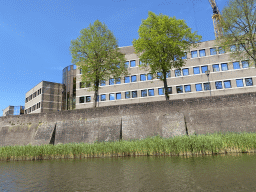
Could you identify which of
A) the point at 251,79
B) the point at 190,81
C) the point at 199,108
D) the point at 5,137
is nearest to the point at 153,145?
the point at 199,108

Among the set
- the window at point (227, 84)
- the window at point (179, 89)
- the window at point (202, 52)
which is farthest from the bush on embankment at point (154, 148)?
the window at point (202, 52)

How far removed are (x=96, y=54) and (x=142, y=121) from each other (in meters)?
14.2

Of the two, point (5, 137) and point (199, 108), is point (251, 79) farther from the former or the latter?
point (5, 137)

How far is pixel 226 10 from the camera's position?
2302cm

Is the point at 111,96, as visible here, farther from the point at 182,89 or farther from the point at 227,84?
the point at 227,84

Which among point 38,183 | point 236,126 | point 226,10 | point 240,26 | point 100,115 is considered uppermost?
point 226,10

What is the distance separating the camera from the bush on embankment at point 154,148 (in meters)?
12.2

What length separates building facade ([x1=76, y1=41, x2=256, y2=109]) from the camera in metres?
38.7

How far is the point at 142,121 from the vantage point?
19.0 meters

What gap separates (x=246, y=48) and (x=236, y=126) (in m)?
11.8

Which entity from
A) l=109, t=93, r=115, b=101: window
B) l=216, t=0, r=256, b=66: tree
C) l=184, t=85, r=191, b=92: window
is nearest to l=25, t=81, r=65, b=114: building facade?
l=109, t=93, r=115, b=101: window

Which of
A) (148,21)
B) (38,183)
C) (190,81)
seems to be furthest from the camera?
(190,81)

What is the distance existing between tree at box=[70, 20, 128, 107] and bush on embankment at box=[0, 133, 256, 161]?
43.8 feet

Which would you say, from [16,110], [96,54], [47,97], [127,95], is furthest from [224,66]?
[16,110]
